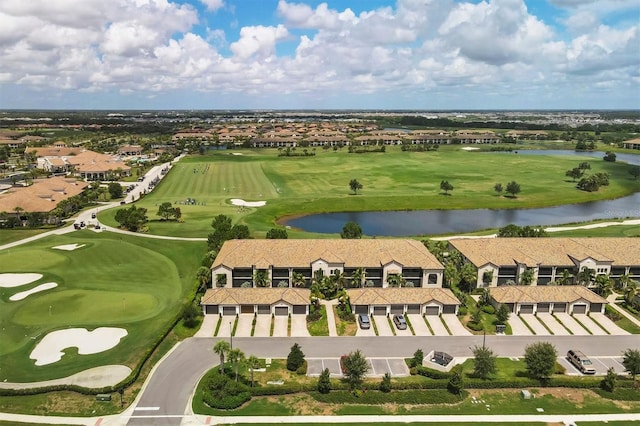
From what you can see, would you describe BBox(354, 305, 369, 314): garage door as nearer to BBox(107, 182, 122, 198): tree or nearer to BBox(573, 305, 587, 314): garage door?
BBox(573, 305, 587, 314): garage door

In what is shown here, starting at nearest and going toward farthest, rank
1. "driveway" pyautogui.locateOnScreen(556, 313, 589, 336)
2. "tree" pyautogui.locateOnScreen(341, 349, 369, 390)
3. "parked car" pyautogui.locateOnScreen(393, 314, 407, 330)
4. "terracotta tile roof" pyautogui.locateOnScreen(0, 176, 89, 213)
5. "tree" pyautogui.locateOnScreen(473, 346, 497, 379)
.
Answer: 1. "tree" pyautogui.locateOnScreen(341, 349, 369, 390)
2. "tree" pyautogui.locateOnScreen(473, 346, 497, 379)
3. "parked car" pyautogui.locateOnScreen(393, 314, 407, 330)
4. "driveway" pyautogui.locateOnScreen(556, 313, 589, 336)
5. "terracotta tile roof" pyautogui.locateOnScreen(0, 176, 89, 213)

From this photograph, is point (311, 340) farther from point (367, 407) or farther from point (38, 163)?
point (38, 163)

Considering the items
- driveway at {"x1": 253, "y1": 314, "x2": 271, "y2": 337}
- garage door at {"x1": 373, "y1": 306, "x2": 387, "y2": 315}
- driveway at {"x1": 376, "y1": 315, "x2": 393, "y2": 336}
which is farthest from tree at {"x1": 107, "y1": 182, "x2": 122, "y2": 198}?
driveway at {"x1": 376, "y1": 315, "x2": 393, "y2": 336}

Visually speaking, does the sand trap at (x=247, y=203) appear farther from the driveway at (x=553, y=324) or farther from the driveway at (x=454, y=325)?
the driveway at (x=553, y=324)

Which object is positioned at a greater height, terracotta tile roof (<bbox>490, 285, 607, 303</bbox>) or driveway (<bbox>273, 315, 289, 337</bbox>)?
terracotta tile roof (<bbox>490, 285, 607, 303</bbox>)

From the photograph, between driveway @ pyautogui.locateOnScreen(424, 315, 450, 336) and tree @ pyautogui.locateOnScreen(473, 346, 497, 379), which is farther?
driveway @ pyautogui.locateOnScreen(424, 315, 450, 336)

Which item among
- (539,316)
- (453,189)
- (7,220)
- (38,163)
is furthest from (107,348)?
(38,163)
